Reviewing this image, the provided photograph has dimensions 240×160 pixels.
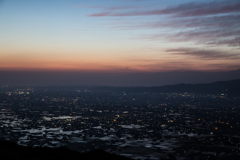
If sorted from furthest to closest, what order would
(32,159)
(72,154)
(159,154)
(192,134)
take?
1. (192,134)
2. (159,154)
3. (72,154)
4. (32,159)

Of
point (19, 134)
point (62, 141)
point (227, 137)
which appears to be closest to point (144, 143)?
point (62, 141)

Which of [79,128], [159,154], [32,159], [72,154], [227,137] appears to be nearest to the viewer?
[32,159]

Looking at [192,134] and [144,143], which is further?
[192,134]

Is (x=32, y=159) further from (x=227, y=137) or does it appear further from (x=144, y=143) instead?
(x=227, y=137)

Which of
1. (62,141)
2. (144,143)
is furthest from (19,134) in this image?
(144,143)

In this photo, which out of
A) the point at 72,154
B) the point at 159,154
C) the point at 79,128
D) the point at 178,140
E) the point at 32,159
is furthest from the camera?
the point at 79,128

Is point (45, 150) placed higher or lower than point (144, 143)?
higher

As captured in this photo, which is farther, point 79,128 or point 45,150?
point 79,128

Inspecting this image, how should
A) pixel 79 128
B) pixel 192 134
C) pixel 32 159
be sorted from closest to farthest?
1. pixel 32 159
2. pixel 192 134
3. pixel 79 128

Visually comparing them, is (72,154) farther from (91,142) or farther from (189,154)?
(91,142)
